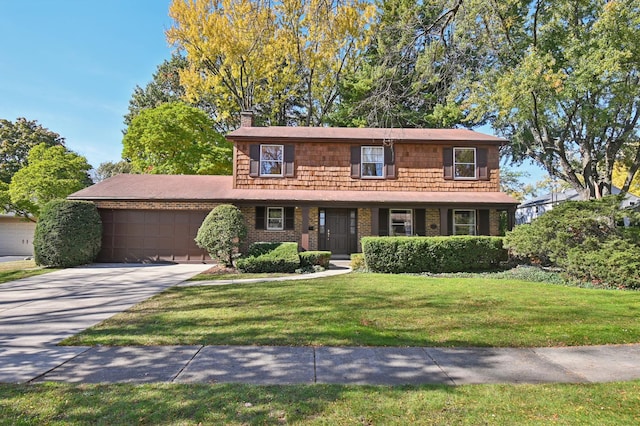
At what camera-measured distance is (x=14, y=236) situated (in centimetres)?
2102

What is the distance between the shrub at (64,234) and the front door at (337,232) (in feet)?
31.1

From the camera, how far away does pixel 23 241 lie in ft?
69.0

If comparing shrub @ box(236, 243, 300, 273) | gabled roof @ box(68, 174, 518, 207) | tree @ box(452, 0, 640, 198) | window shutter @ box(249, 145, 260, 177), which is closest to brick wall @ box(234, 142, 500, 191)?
window shutter @ box(249, 145, 260, 177)

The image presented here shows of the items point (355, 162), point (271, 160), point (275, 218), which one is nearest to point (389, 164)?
point (355, 162)

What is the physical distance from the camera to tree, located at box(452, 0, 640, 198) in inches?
527

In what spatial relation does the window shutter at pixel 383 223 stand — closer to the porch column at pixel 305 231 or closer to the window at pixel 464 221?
the window at pixel 464 221

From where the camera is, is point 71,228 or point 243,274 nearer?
point 243,274

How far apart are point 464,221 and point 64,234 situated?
16.6m

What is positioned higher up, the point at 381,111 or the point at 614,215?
the point at 381,111

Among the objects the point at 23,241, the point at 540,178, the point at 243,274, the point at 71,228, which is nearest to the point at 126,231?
the point at 71,228

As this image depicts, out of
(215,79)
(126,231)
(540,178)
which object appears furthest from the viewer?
(540,178)

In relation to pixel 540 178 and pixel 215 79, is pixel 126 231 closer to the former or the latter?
pixel 215 79

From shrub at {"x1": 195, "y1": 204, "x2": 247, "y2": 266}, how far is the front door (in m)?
4.49

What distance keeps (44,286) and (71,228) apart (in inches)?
170
